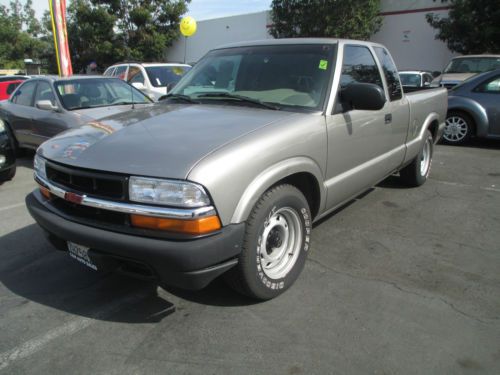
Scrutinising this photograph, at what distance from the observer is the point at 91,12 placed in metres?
27.1

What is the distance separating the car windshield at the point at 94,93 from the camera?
672 centimetres

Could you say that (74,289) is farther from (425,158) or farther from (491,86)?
(491,86)

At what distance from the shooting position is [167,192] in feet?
7.23

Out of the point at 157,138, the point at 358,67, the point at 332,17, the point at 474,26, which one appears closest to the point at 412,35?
the point at 474,26

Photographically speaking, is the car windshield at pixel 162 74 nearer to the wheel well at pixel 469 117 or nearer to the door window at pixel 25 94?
the door window at pixel 25 94

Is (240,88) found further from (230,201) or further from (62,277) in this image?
(62,277)

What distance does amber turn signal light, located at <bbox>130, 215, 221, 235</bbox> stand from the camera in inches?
86.4

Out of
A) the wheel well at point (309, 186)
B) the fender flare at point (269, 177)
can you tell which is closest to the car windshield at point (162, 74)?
the wheel well at point (309, 186)

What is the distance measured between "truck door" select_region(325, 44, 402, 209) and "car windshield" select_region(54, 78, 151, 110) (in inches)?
160

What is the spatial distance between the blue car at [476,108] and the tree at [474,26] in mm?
11657

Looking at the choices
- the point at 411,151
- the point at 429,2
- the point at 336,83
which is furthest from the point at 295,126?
the point at 429,2

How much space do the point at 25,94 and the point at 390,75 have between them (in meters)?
6.78

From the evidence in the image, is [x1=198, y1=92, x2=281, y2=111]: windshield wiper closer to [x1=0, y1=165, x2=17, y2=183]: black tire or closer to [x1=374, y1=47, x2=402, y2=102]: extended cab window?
[x1=374, y1=47, x2=402, y2=102]: extended cab window

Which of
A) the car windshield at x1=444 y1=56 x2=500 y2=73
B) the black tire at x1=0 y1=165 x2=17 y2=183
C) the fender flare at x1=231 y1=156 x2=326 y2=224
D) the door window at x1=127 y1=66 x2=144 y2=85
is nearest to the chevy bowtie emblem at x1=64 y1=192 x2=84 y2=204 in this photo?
the fender flare at x1=231 y1=156 x2=326 y2=224
